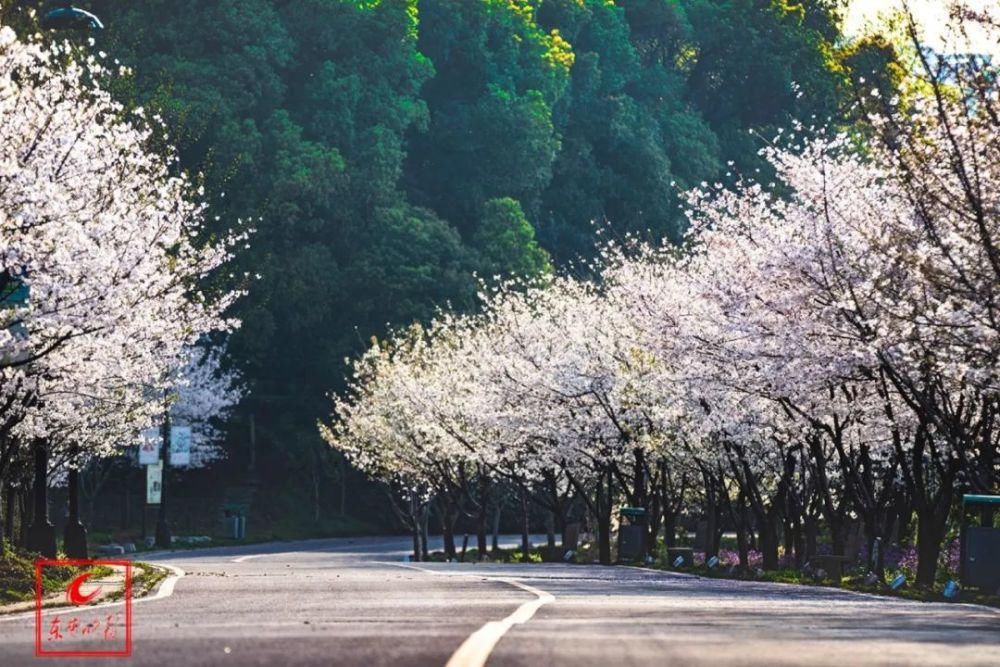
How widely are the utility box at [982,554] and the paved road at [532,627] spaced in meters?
1.71

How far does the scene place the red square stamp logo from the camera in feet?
42.6

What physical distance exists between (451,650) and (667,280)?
1306 inches

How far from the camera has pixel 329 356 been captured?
81250 millimetres

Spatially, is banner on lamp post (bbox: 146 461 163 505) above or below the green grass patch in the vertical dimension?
above

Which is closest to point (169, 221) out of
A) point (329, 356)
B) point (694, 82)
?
point (329, 356)

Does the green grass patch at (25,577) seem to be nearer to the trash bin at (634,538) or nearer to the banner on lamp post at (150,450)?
the trash bin at (634,538)

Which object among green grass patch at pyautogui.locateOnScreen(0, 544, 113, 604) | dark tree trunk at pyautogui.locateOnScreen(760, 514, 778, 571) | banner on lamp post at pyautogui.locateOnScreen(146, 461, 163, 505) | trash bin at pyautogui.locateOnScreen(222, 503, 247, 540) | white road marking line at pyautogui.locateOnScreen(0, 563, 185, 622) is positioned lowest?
white road marking line at pyautogui.locateOnScreen(0, 563, 185, 622)

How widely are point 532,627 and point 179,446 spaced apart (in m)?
51.6

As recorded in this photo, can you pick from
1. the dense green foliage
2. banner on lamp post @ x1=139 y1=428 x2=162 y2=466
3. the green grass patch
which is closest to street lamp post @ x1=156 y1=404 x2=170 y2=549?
banner on lamp post @ x1=139 y1=428 x2=162 y2=466

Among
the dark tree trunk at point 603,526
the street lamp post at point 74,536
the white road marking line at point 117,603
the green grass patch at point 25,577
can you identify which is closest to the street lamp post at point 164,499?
the dark tree trunk at point 603,526

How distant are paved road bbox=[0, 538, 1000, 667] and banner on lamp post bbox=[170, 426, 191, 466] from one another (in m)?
39.6

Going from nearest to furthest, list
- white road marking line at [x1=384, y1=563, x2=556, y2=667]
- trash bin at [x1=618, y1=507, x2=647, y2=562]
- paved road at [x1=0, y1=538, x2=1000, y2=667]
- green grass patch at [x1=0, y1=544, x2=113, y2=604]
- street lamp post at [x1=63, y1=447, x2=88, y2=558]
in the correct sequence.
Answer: white road marking line at [x1=384, y1=563, x2=556, y2=667], paved road at [x1=0, y1=538, x2=1000, y2=667], green grass patch at [x1=0, y1=544, x2=113, y2=604], street lamp post at [x1=63, y1=447, x2=88, y2=558], trash bin at [x1=618, y1=507, x2=647, y2=562]

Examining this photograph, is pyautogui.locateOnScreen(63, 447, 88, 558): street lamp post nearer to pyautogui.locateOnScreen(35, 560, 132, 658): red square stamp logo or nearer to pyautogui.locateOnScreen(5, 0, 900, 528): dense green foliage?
pyautogui.locateOnScreen(35, 560, 132, 658): red square stamp logo

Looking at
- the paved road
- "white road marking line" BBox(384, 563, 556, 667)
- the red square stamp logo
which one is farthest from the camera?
the red square stamp logo
